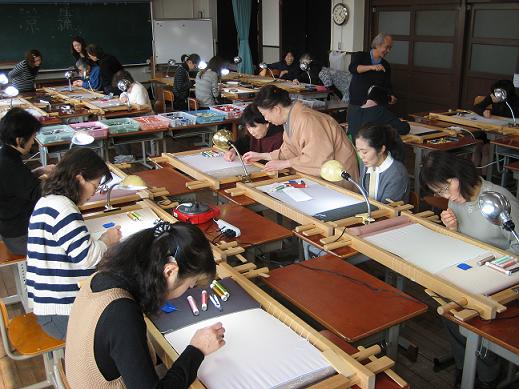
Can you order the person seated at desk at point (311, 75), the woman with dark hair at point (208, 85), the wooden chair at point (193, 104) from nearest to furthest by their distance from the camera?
the woman with dark hair at point (208, 85) → the wooden chair at point (193, 104) → the person seated at desk at point (311, 75)

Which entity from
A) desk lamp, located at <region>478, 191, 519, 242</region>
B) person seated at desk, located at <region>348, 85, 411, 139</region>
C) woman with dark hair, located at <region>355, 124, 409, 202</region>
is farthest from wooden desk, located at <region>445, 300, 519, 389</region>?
person seated at desk, located at <region>348, 85, 411, 139</region>

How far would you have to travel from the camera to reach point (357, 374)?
1701 mm

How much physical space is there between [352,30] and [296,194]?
6.38 meters

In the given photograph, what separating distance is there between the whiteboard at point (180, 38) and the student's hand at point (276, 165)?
7.60m

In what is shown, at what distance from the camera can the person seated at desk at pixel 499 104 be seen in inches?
218

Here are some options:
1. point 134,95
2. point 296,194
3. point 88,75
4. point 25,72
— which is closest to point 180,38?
point 88,75

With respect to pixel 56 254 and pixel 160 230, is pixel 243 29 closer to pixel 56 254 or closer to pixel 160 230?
pixel 56 254

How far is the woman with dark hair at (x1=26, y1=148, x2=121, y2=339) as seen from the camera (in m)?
2.29

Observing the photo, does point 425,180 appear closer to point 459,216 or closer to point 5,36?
point 459,216

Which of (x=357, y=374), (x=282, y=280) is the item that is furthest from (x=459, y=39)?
(x=357, y=374)

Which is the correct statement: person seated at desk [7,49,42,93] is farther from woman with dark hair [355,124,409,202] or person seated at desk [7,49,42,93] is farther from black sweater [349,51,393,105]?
woman with dark hair [355,124,409,202]

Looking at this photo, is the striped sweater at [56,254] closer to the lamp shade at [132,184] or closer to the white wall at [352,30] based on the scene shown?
the lamp shade at [132,184]

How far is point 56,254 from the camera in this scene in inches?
91.0

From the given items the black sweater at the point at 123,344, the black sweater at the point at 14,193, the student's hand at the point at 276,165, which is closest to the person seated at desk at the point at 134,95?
the student's hand at the point at 276,165
